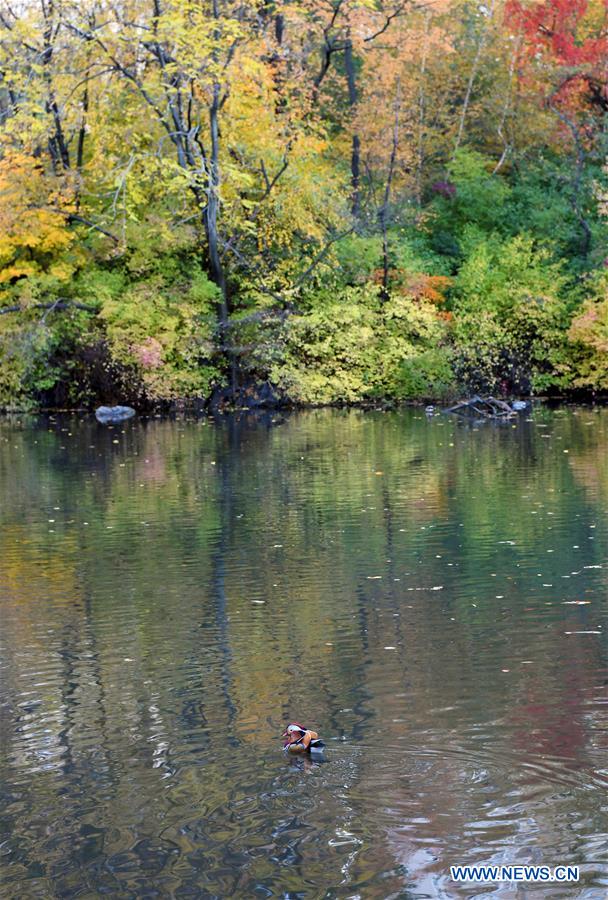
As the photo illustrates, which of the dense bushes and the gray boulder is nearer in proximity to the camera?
the gray boulder

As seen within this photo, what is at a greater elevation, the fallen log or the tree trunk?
the tree trunk

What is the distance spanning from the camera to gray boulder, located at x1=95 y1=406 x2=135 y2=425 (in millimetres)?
36844

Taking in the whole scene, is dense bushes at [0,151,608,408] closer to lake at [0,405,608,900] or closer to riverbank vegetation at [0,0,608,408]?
riverbank vegetation at [0,0,608,408]

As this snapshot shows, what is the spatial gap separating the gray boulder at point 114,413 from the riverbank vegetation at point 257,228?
0.83 metres

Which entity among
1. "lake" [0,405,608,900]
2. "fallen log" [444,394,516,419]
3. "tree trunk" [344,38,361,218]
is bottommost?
"fallen log" [444,394,516,419]

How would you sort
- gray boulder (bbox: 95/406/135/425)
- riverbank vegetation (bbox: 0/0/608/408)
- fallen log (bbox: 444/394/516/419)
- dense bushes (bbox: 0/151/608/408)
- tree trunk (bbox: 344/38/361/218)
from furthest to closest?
tree trunk (bbox: 344/38/361/218) → dense bushes (bbox: 0/151/608/408) → gray boulder (bbox: 95/406/135/425) → riverbank vegetation (bbox: 0/0/608/408) → fallen log (bbox: 444/394/516/419)

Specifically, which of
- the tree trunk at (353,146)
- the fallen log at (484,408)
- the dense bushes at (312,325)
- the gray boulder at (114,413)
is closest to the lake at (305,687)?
the fallen log at (484,408)

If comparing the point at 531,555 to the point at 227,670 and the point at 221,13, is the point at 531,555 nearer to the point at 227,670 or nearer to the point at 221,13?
the point at 227,670

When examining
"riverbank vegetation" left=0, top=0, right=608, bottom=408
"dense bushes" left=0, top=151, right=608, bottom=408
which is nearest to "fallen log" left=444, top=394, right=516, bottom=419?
"dense bushes" left=0, top=151, right=608, bottom=408

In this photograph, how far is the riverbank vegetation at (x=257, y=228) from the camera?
119ft

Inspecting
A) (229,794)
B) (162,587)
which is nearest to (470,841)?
(229,794)

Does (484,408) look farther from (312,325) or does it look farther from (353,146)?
(353,146)

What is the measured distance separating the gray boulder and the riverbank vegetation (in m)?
0.83

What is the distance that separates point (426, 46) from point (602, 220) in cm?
797
